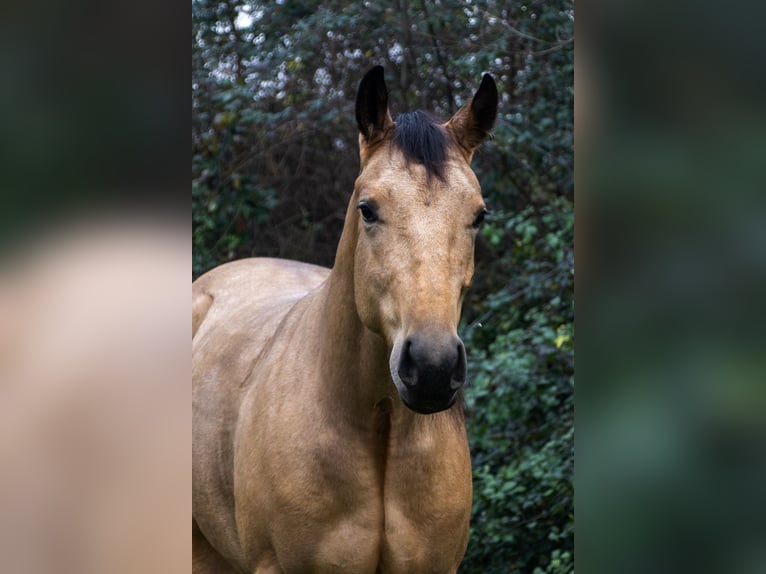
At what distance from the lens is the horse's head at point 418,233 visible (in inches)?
83.7

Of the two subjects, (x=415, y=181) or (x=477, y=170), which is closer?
(x=415, y=181)

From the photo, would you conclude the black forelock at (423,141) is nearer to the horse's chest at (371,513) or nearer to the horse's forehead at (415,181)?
the horse's forehead at (415,181)

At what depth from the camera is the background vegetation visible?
17.1ft

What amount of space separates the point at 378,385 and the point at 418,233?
59 centimetres

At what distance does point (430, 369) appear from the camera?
6.83 feet

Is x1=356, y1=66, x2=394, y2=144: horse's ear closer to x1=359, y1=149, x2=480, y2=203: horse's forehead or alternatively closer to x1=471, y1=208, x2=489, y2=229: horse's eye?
x1=359, y1=149, x2=480, y2=203: horse's forehead

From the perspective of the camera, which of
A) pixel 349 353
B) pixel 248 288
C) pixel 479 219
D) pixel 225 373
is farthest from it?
pixel 248 288

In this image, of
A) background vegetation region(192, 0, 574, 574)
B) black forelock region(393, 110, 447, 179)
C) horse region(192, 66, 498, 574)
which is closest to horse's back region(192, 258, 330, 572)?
horse region(192, 66, 498, 574)

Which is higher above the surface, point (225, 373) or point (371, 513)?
point (371, 513)

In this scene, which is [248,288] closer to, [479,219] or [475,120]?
[475,120]
